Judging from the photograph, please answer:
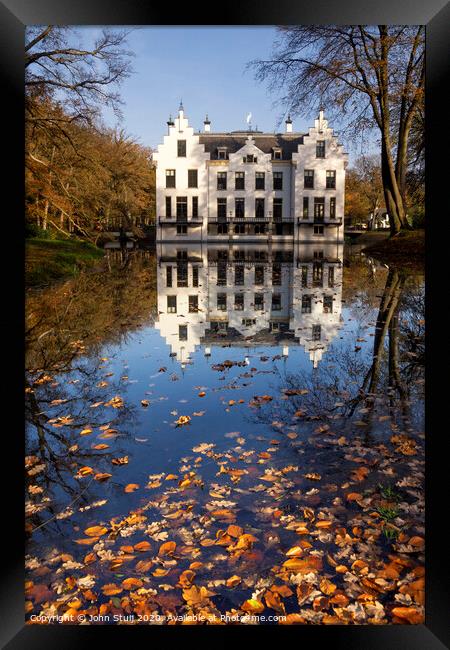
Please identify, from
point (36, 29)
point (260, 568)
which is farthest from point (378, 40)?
point (260, 568)

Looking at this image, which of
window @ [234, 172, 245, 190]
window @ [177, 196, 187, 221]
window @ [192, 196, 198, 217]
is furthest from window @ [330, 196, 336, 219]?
window @ [177, 196, 187, 221]

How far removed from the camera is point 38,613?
1910 millimetres

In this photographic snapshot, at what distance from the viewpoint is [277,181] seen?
4284 cm

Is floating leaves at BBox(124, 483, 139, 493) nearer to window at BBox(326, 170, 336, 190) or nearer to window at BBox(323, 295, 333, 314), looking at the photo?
window at BBox(323, 295, 333, 314)

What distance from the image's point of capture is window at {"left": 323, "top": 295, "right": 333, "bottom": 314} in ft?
30.2

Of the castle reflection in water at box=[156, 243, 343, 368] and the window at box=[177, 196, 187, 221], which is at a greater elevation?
the window at box=[177, 196, 187, 221]

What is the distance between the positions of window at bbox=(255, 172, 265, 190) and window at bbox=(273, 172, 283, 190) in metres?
0.97

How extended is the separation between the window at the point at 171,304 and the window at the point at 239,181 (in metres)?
33.3

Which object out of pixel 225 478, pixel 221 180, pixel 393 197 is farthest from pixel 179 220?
pixel 225 478

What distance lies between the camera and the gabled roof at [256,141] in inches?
1702

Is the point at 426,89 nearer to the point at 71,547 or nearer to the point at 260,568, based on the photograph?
the point at 260,568

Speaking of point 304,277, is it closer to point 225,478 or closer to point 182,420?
point 182,420

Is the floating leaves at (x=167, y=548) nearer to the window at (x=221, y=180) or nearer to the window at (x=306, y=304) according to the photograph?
the window at (x=306, y=304)

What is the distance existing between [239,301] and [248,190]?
33.6 m
